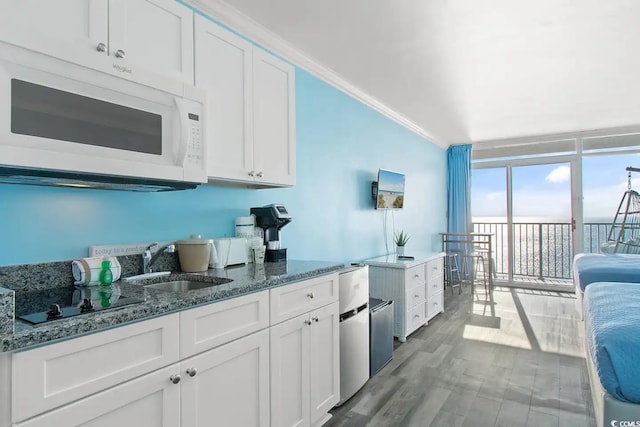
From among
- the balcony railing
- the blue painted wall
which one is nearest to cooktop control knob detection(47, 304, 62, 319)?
the blue painted wall

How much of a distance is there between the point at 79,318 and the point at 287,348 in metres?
1.00

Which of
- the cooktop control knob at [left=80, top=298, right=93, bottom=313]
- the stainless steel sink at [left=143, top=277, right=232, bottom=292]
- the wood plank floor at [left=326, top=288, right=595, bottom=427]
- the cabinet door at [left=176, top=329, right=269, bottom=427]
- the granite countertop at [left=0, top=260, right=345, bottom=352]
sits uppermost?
the cooktop control knob at [left=80, top=298, right=93, bottom=313]

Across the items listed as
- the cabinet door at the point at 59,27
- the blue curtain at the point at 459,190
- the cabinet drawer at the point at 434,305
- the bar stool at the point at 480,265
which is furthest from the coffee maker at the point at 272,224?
the blue curtain at the point at 459,190

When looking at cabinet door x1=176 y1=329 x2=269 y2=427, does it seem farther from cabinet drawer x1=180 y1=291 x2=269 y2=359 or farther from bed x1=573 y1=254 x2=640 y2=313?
bed x1=573 y1=254 x2=640 y2=313

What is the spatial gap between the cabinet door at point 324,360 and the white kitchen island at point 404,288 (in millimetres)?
1427

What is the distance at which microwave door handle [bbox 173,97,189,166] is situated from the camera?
1.56m

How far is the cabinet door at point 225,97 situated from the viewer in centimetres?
179

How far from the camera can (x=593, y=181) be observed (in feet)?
18.8

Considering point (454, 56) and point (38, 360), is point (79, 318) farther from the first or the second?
point (454, 56)

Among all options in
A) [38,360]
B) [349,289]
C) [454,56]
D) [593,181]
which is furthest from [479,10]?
[593,181]

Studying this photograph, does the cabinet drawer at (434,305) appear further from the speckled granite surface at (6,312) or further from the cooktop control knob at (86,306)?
the speckled granite surface at (6,312)

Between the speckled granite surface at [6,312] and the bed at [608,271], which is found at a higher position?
the speckled granite surface at [6,312]

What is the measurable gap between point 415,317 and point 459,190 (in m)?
3.40

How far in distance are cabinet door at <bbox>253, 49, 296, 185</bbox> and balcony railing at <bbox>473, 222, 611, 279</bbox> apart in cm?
Result: 540
